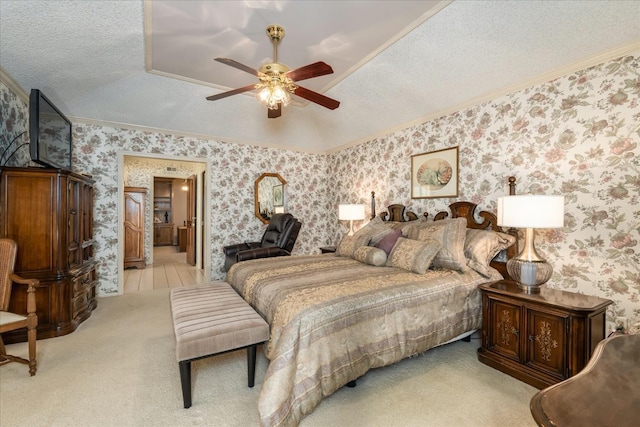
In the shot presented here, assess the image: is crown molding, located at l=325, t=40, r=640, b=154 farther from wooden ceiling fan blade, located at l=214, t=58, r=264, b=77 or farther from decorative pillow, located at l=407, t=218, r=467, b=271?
wooden ceiling fan blade, located at l=214, t=58, r=264, b=77

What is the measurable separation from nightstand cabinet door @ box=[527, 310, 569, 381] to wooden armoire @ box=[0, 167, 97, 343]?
414 cm

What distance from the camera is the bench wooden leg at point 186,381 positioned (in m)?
1.70

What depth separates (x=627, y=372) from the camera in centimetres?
81

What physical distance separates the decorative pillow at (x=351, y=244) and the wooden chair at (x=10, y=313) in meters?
2.74

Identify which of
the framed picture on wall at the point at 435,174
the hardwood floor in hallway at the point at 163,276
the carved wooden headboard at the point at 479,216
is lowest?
the hardwood floor in hallway at the point at 163,276

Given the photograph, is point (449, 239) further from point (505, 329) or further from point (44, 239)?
point (44, 239)

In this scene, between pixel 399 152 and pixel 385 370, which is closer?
pixel 385 370

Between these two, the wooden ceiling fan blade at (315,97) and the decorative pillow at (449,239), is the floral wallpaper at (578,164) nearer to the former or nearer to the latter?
the decorative pillow at (449,239)

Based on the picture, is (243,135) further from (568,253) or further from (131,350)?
(568,253)

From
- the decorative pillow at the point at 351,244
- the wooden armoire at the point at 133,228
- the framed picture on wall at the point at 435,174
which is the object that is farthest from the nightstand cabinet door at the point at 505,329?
the wooden armoire at the point at 133,228

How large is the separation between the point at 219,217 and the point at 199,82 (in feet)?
6.98

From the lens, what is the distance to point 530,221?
202cm

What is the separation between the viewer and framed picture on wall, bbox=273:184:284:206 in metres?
5.39

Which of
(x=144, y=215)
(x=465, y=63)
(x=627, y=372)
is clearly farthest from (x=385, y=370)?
(x=144, y=215)
